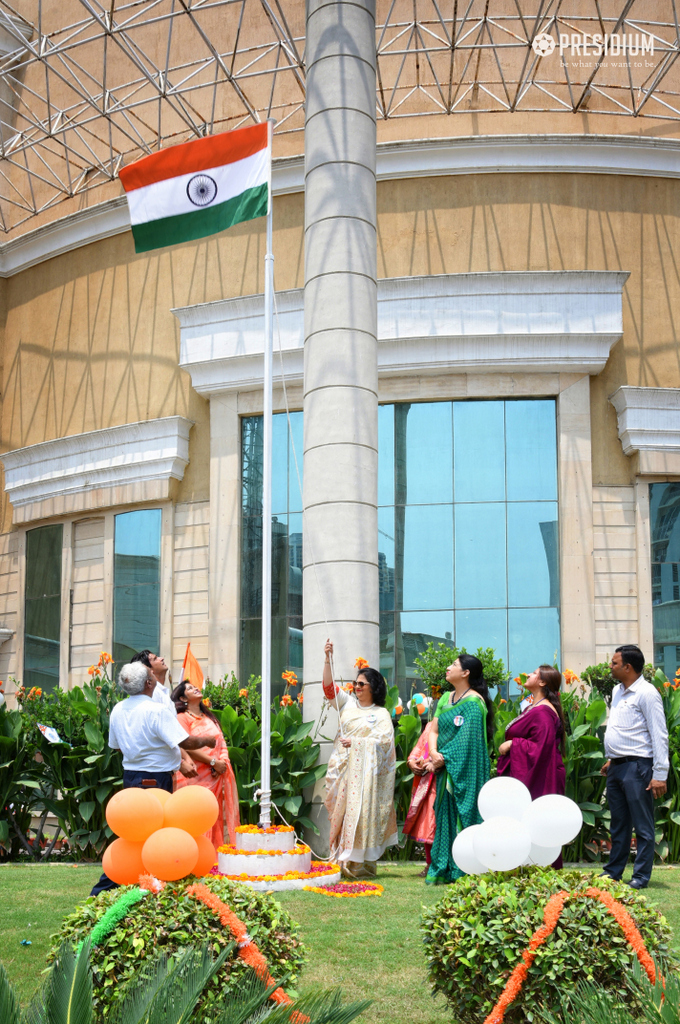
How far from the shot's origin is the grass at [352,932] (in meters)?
4.50

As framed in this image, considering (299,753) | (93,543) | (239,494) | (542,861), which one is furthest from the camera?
(93,543)

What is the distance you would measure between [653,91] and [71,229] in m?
10.3

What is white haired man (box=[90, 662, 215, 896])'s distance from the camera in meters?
5.76

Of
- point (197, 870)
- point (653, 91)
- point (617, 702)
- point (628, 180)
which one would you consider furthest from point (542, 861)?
point (653, 91)

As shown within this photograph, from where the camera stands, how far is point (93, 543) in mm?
18016

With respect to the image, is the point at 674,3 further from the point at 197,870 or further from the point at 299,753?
the point at 197,870

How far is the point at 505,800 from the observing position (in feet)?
13.6

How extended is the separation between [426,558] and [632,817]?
8.74 meters

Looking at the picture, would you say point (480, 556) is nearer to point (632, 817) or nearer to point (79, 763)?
point (79, 763)

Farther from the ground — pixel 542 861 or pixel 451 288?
pixel 451 288

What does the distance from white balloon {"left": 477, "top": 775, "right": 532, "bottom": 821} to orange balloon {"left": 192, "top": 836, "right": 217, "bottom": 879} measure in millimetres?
1155

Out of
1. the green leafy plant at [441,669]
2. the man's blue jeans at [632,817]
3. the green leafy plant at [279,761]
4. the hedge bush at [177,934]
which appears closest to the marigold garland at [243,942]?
the hedge bush at [177,934]

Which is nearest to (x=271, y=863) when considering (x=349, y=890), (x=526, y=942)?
(x=349, y=890)

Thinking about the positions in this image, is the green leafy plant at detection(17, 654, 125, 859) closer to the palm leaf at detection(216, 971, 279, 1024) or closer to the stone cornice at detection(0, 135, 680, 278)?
the palm leaf at detection(216, 971, 279, 1024)
